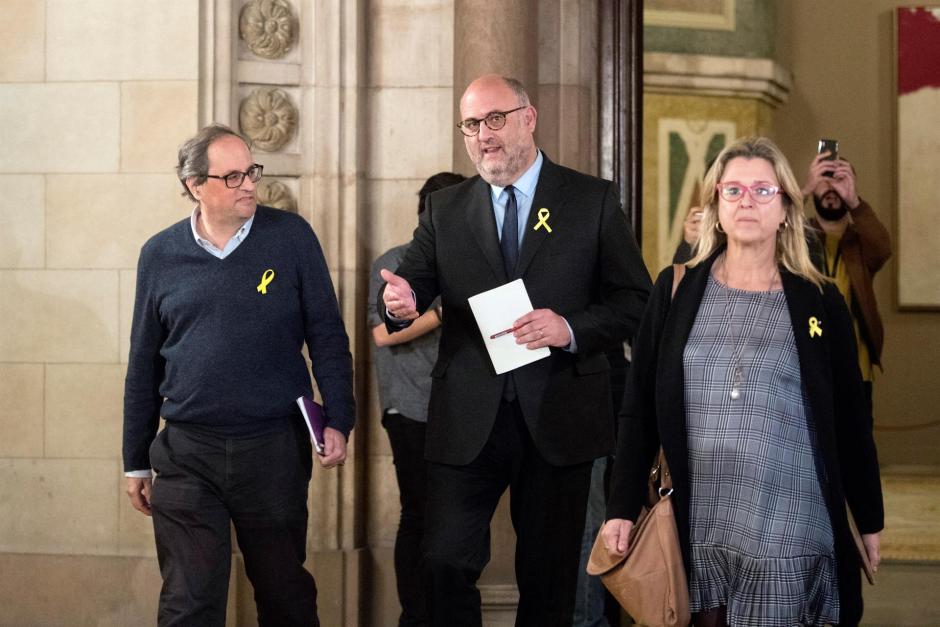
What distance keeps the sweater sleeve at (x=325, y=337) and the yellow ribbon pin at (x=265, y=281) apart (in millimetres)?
109

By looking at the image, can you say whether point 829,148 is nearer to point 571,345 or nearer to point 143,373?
point 571,345

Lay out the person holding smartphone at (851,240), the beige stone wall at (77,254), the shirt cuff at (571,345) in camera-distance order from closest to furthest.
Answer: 1. the shirt cuff at (571,345)
2. the beige stone wall at (77,254)
3. the person holding smartphone at (851,240)

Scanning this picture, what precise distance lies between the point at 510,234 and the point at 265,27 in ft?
7.71

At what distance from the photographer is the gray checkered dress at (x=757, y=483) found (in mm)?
3410

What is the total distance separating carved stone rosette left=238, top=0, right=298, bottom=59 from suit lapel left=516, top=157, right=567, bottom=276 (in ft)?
7.29

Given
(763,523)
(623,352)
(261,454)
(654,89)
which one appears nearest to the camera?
(763,523)

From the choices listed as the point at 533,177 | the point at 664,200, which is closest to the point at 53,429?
the point at 533,177

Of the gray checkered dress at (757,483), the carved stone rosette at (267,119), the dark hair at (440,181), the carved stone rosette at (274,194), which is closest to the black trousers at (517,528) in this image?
the gray checkered dress at (757,483)

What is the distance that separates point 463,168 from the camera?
19.5 feet

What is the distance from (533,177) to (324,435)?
97 centimetres

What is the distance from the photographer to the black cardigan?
344 centimetres

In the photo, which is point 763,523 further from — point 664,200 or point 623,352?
point 664,200

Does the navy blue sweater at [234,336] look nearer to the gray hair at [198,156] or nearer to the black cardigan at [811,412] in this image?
the gray hair at [198,156]

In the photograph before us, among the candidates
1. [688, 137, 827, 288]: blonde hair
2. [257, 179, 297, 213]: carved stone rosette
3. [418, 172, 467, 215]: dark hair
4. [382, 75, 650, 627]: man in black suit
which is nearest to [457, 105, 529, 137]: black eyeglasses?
[382, 75, 650, 627]: man in black suit
